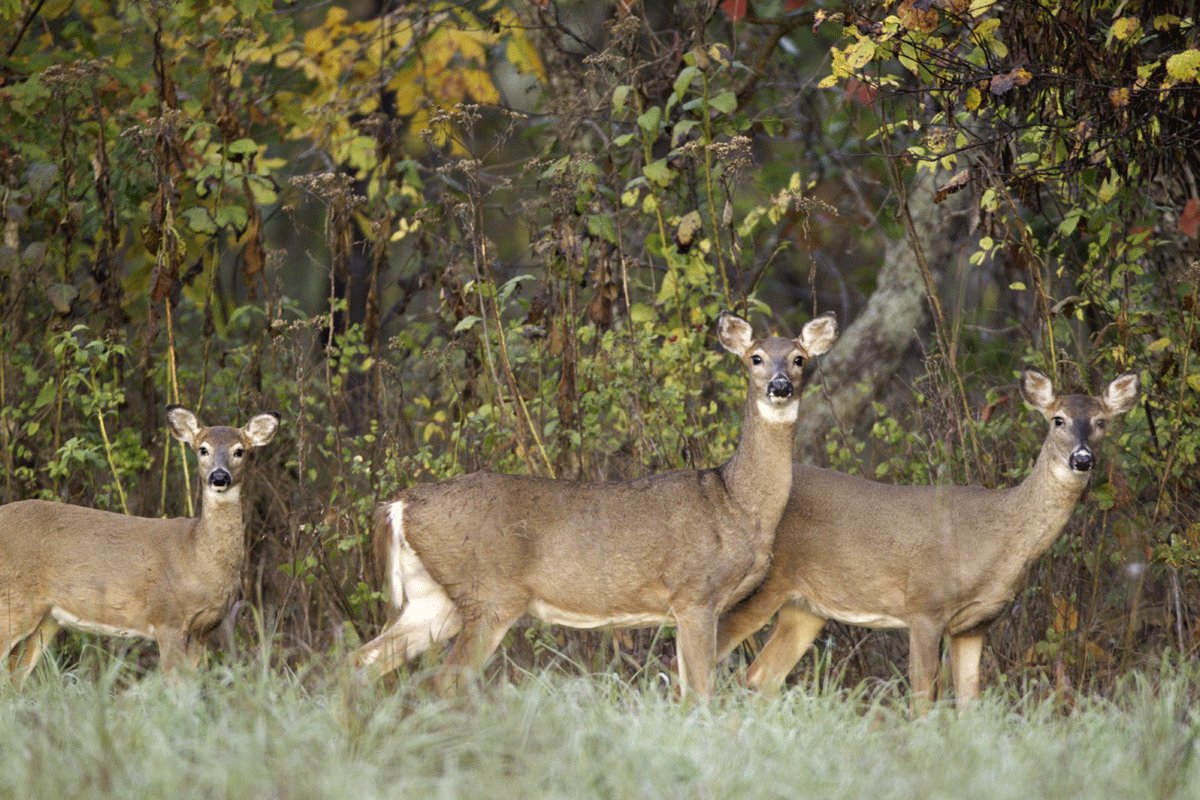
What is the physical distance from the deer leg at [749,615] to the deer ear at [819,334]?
955mm

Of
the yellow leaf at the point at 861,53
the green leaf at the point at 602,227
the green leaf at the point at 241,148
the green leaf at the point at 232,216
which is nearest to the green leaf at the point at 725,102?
the green leaf at the point at 602,227

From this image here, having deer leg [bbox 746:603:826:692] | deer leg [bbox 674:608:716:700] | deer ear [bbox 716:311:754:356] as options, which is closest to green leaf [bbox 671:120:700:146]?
deer ear [bbox 716:311:754:356]

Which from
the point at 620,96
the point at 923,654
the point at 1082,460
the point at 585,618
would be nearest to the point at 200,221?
the point at 620,96

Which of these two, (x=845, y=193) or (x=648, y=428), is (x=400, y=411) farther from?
(x=845, y=193)

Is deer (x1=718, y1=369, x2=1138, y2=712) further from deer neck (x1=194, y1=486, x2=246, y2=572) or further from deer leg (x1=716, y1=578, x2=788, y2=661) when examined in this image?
deer neck (x1=194, y1=486, x2=246, y2=572)

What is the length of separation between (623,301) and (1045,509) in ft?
8.42

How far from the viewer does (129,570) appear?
279 inches

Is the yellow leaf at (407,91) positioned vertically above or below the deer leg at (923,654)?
above

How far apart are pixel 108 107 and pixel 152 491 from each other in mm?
1978

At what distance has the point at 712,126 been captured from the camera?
7.84m

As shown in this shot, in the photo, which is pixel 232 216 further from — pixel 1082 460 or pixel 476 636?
pixel 1082 460

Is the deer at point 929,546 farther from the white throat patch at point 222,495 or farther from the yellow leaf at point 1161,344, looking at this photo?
the white throat patch at point 222,495

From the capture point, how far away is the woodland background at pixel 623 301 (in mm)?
6840

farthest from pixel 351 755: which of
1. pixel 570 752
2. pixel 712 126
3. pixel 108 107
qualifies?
pixel 108 107
